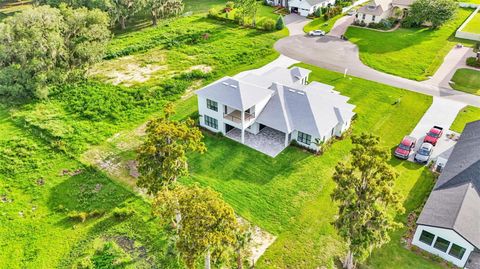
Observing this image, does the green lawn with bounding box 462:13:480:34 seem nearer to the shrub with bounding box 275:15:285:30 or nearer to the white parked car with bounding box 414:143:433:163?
the shrub with bounding box 275:15:285:30

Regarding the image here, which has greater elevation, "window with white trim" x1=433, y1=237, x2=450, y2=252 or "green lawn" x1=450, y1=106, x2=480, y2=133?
"green lawn" x1=450, y1=106, x2=480, y2=133

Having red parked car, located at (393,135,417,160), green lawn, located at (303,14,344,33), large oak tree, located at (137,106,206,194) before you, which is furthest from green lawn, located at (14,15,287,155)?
red parked car, located at (393,135,417,160)

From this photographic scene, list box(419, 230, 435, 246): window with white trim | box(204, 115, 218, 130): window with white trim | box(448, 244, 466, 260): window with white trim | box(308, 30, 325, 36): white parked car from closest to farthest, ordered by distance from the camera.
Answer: box(448, 244, 466, 260): window with white trim
box(419, 230, 435, 246): window with white trim
box(204, 115, 218, 130): window with white trim
box(308, 30, 325, 36): white parked car

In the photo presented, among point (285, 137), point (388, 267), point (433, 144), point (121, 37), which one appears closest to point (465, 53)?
point (433, 144)

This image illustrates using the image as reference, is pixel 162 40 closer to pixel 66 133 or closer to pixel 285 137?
pixel 66 133

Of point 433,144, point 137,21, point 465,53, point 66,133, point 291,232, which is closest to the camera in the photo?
point 291,232

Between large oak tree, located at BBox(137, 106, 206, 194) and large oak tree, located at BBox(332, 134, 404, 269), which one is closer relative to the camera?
large oak tree, located at BBox(332, 134, 404, 269)

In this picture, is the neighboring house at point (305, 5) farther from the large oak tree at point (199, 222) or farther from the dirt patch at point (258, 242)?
the large oak tree at point (199, 222)

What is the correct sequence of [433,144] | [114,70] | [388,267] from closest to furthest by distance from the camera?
[388,267] < [433,144] < [114,70]
